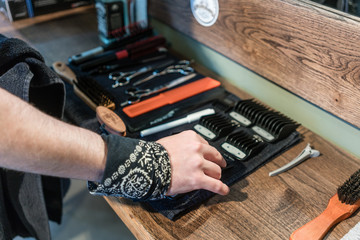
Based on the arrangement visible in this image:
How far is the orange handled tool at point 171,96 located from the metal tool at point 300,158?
0.95ft

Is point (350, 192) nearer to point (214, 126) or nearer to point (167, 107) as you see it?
point (214, 126)

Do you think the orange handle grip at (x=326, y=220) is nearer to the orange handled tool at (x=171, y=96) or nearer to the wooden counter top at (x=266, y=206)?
the wooden counter top at (x=266, y=206)

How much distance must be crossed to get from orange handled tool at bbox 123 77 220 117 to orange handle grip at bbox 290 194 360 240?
402 millimetres

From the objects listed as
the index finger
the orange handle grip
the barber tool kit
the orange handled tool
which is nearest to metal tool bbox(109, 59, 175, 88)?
the barber tool kit

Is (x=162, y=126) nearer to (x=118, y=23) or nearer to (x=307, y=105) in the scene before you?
(x=307, y=105)

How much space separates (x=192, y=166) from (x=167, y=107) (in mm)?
257

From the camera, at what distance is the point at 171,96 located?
81cm

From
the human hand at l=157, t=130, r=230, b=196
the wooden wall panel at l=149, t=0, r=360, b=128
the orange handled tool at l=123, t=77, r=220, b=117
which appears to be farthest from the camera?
the orange handled tool at l=123, t=77, r=220, b=117

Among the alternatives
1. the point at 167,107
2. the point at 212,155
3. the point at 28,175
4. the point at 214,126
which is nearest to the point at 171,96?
the point at 167,107

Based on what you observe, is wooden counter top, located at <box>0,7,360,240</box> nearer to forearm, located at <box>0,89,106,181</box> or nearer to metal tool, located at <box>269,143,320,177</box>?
metal tool, located at <box>269,143,320,177</box>

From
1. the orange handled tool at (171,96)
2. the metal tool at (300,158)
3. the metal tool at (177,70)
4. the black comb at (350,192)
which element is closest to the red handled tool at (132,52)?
the metal tool at (177,70)

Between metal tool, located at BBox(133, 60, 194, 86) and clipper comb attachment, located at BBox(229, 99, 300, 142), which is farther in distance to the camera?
metal tool, located at BBox(133, 60, 194, 86)

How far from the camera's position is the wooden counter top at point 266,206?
534 millimetres

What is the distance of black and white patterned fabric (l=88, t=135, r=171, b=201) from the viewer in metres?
0.51
